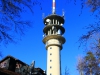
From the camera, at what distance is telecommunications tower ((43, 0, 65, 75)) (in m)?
54.5

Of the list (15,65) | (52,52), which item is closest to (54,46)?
(52,52)

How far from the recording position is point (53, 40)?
190 feet

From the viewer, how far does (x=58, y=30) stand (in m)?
61.1

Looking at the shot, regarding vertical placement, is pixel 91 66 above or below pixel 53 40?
below

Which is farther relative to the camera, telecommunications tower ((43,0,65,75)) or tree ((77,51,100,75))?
telecommunications tower ((43,0,65,75))

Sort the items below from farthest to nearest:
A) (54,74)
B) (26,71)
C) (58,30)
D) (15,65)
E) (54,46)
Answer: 1. (58,30)
2. (54,46)
3. (54,74)
4. (15,65)
5. (26,71)

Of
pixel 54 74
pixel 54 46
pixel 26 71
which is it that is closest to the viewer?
pixel 26 71

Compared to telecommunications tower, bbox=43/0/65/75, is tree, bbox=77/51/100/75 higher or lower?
lower

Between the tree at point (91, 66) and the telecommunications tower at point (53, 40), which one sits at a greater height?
the telecommunications tower at point (53, 40)

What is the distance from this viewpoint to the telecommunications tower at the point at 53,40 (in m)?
54.5

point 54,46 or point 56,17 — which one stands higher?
point 56,17

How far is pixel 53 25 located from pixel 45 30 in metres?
3.15

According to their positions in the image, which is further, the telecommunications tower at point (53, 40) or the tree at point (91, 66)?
the telecommunications tower at point (53, 40)

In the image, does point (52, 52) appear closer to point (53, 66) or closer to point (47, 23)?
point (53, 66)
